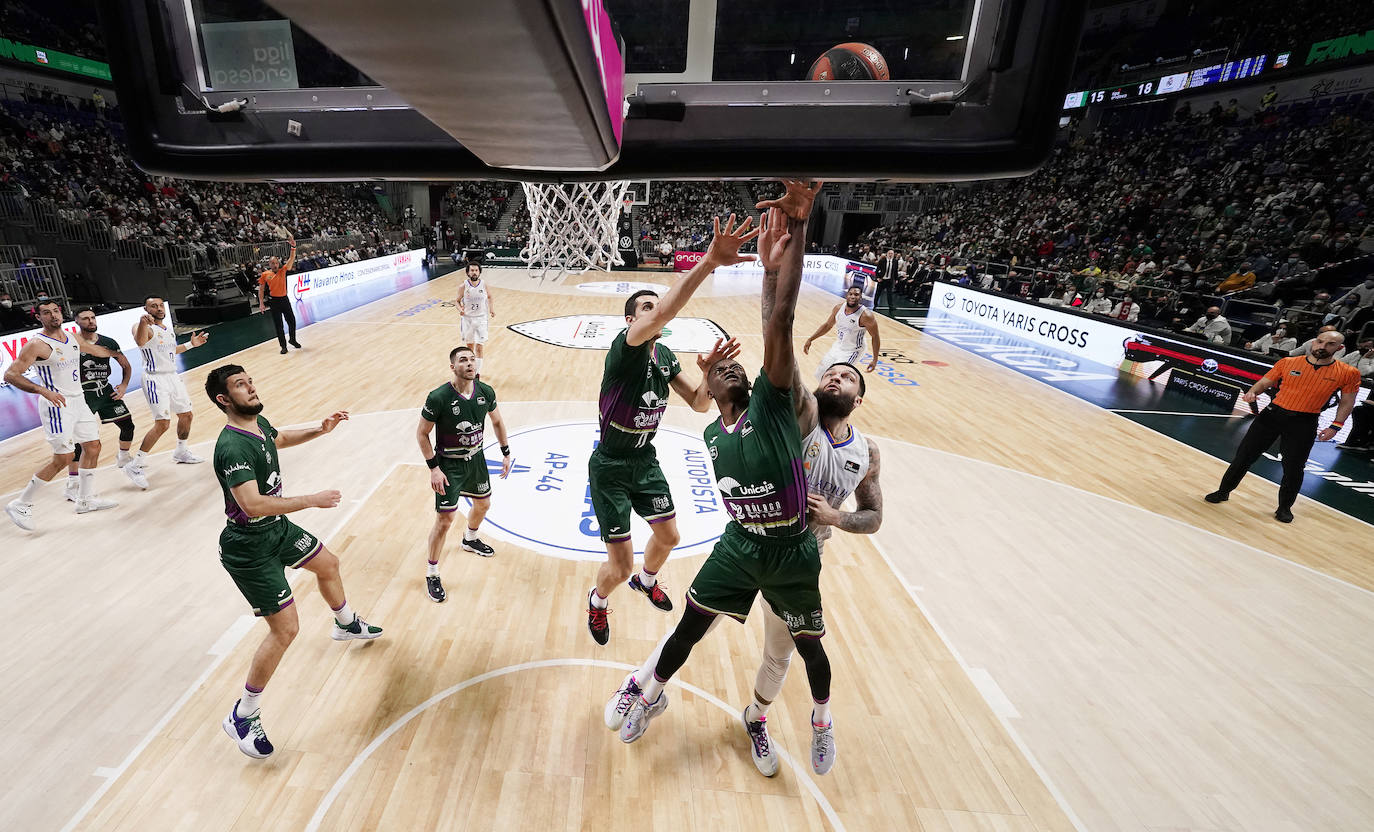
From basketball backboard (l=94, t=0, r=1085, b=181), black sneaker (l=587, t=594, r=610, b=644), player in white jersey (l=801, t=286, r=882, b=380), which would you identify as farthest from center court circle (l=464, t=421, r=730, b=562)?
basketball backboard (l=94, t=0, r=1085, b=181)

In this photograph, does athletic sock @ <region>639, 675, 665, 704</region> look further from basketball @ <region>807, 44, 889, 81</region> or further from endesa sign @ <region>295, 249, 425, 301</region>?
endesa sign @ <region>295, 249, 425, 301</region>

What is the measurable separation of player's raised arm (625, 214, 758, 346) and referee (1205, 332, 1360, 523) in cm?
628

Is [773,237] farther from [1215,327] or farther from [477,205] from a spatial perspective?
[477,205]

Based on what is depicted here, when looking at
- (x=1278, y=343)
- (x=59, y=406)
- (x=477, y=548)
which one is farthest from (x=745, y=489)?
(x=1278, y=343)

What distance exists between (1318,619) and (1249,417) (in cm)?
656

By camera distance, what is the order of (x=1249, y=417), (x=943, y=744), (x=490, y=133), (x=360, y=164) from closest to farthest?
(x=490, y=133) < (x=360, y=164) < (x=943, y=744) < (x=1249, y=417)

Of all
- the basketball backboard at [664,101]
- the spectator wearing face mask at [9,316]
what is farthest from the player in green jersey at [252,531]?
the spectator wearing face mask at [9,316]

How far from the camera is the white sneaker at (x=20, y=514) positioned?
502 centimetres

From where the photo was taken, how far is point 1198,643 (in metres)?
4.39

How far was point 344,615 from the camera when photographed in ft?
12.3

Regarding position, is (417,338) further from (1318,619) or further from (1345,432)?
(1345,432)

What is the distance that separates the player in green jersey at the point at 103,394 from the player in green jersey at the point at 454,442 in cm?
351

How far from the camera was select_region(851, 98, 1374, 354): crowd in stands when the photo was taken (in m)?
13.7

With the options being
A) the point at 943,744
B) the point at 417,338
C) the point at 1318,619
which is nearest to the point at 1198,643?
the point at 1318,619
